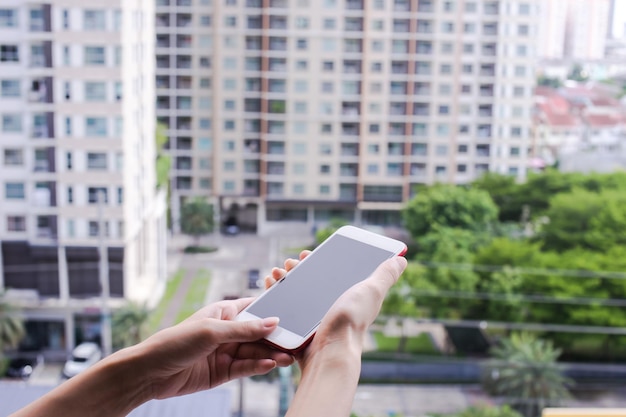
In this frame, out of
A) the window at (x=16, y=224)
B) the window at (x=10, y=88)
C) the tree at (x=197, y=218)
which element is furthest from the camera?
the tree at (x=197, y=218)

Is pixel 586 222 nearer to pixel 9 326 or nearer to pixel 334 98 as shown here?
pixel 334 98

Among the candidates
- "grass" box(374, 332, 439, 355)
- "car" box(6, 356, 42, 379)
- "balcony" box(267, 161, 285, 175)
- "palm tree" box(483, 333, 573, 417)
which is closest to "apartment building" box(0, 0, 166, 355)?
"car" box(6, 356, 42, 379)

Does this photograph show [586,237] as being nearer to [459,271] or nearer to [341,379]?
[459,271]

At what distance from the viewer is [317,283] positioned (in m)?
0.49

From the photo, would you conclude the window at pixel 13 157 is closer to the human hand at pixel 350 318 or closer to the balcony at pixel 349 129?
the balcony at pixel 349 129

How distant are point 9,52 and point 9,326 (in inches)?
51.9

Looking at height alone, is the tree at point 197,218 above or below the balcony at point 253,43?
below

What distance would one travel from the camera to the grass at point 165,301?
4.19 meters

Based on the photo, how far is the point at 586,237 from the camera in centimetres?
528

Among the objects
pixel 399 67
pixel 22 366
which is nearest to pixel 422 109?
pixel 399 67

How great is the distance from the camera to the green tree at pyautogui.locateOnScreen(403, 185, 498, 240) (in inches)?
234

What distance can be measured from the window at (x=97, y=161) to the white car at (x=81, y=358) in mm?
929

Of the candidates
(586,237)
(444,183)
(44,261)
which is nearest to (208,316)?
(44,261)

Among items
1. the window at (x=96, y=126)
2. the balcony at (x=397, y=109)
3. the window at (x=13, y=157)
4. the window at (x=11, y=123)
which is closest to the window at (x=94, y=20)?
the window at (x=96, y=126)
